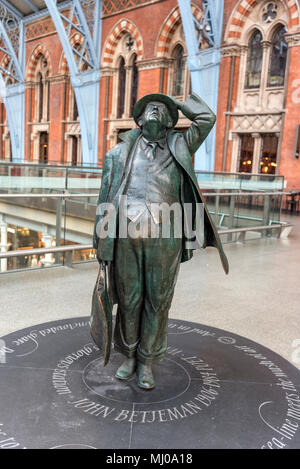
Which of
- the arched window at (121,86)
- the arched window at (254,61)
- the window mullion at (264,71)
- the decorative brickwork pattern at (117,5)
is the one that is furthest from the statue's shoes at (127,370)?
the arched window at (121,86)

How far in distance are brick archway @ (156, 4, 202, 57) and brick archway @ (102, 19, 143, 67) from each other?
113 centimetres

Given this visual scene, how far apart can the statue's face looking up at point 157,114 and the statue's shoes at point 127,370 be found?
1.37 meters

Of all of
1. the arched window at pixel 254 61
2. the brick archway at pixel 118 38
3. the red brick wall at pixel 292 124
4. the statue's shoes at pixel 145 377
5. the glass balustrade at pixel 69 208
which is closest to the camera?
the statue's shoes at pixel 145 377

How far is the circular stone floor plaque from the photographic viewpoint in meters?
1.99

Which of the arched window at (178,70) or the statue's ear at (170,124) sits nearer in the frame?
the statue's ear at (170,124)

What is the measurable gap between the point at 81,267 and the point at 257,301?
2.20m

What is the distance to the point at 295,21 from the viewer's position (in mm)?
12984

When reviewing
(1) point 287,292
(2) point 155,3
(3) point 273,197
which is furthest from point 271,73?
(1) point 287,292

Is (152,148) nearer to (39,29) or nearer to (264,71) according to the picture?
(264,71)

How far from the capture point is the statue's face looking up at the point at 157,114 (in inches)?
89.4

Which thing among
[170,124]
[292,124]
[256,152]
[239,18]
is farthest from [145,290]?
[239,18]

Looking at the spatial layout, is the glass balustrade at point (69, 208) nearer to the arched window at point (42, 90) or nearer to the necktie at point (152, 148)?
the necktie at point (152, 148)

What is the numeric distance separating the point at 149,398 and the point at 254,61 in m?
14.7
